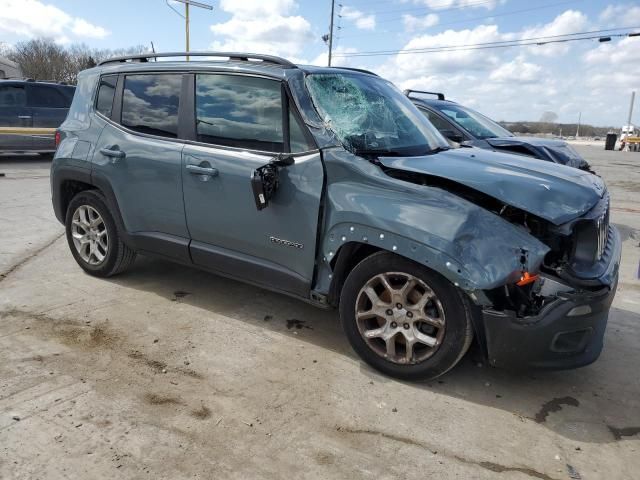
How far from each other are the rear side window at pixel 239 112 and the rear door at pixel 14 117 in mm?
10856

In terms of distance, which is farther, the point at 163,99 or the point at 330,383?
the point at 163,99

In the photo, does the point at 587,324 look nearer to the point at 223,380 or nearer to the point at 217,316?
the point at 223,380

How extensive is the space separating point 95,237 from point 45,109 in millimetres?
10113

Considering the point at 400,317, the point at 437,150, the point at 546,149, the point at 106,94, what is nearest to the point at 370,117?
the point at 437,150

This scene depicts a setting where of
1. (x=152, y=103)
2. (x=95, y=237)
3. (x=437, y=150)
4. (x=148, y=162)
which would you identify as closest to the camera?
(x=437, y=150)

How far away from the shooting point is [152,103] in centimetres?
422

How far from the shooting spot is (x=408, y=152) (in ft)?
11.9

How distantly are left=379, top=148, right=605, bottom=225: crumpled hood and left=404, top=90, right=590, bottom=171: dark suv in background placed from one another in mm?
2760

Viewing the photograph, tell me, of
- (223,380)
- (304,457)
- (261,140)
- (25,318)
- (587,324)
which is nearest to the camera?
(304,457)

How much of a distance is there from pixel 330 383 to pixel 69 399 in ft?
4.85

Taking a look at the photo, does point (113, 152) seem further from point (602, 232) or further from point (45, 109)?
point (45, 109)

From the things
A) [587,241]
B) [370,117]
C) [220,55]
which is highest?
[220,55]

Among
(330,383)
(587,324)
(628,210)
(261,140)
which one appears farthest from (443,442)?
(628,210)

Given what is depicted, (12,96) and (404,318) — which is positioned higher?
(12,96)
